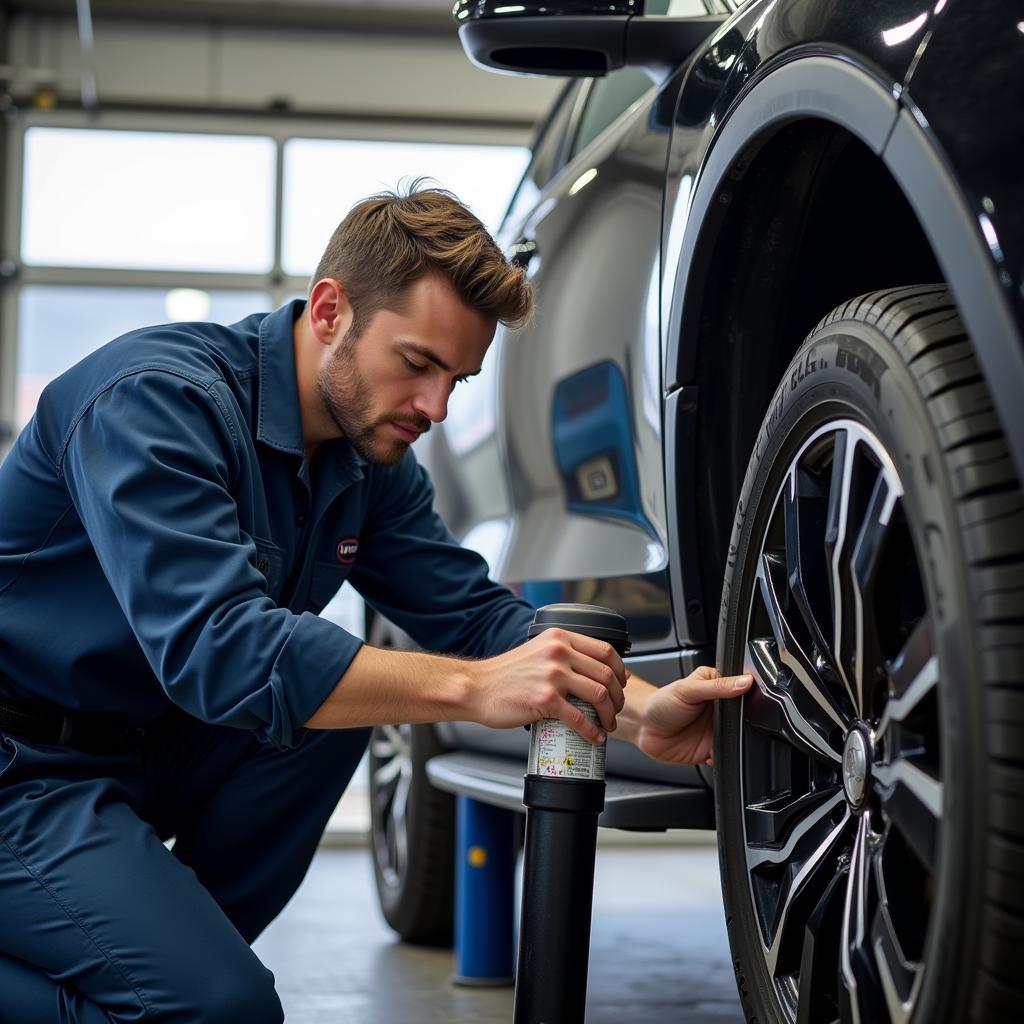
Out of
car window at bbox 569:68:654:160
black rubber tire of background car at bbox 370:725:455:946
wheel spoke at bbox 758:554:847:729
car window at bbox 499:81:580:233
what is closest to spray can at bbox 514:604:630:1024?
wheel spoke at bbox 758:554:847:729

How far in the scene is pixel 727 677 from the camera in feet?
4.64

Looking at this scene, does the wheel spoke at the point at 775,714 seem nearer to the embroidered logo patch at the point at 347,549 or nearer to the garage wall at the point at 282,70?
the embroidered logo patch at the point at 347,549

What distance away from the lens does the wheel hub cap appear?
113cm

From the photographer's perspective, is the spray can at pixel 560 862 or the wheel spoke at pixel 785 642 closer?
→ the wheel spoke at pixel 785 642

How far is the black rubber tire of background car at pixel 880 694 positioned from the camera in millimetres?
897

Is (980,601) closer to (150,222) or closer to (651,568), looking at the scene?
(651,568)

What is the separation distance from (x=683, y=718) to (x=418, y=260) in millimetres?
644

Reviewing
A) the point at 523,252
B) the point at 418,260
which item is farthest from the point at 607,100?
the point at 418,260

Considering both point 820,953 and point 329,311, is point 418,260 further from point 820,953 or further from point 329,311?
point 820,953

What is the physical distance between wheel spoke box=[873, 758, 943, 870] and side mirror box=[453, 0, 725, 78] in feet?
3.18

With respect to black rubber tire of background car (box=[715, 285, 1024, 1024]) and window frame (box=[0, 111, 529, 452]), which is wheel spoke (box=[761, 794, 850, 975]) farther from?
window frame (box=[0, 111, 529, 452])

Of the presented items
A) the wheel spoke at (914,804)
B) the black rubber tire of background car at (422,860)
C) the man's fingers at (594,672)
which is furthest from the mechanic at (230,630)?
the black rubber tire of background car at (422,860)

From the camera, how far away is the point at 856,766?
44.9 inches

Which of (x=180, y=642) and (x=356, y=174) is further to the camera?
(x=356, y=174)
